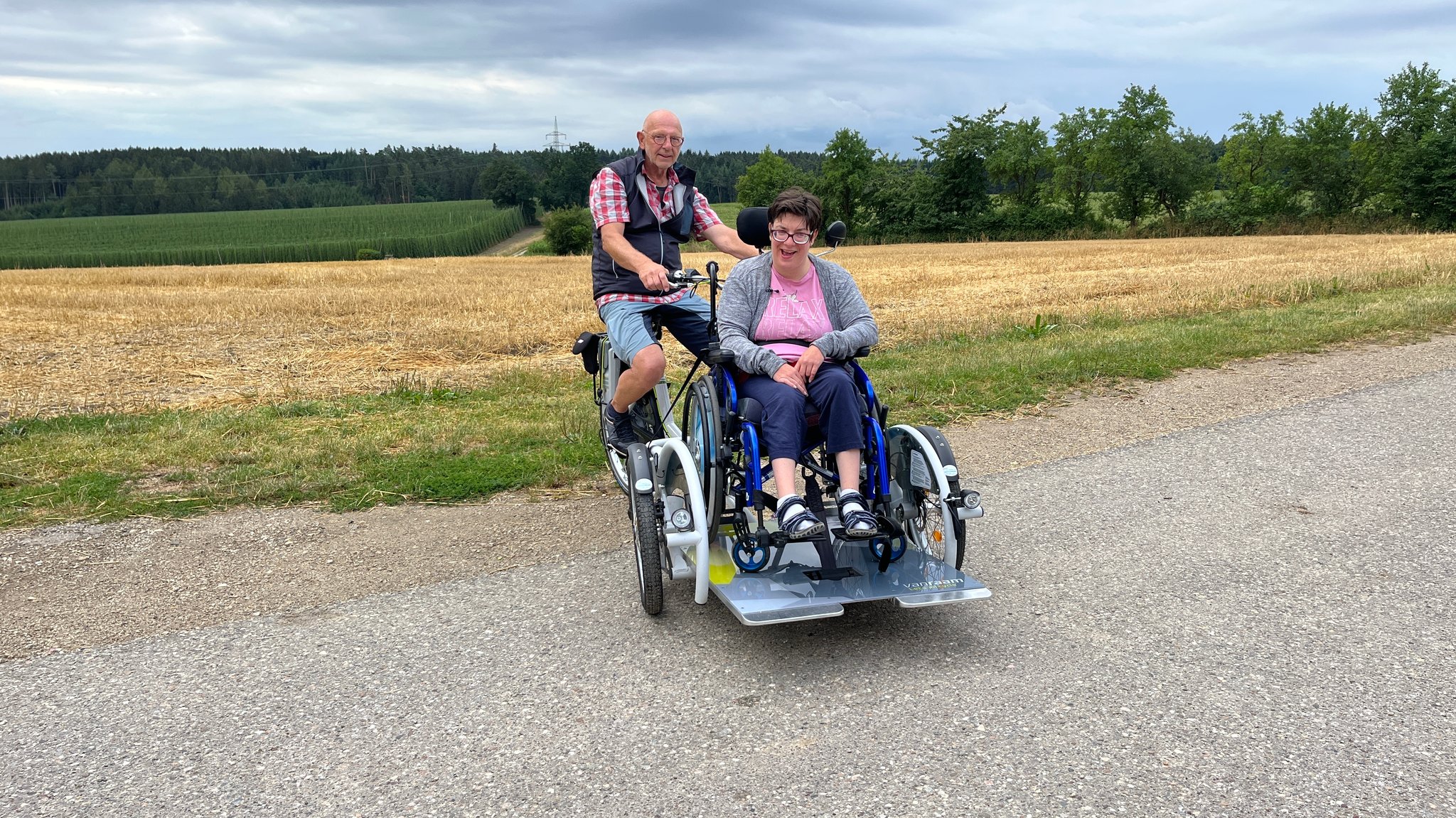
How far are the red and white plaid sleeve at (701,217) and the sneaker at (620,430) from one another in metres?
0.99

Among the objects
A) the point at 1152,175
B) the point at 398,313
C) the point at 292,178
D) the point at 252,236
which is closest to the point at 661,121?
the point at 398,313

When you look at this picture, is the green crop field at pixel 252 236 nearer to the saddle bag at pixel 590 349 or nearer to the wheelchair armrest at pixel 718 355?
the saddle bag at pixel 590 349

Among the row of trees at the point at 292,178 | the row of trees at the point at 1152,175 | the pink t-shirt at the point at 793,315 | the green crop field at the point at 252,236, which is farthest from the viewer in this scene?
the row of trees at the point at 292,178

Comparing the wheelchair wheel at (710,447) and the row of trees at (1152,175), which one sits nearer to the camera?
the wheelchair wheel at (710,447)

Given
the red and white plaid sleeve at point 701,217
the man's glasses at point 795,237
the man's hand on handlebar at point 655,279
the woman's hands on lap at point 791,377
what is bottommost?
the woman's hands on lap at point 791,377

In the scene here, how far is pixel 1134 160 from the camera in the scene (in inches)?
2327

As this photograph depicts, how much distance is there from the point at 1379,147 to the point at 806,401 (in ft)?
203

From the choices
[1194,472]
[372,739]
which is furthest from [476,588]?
[1194,472]

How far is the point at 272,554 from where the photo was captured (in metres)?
4.79

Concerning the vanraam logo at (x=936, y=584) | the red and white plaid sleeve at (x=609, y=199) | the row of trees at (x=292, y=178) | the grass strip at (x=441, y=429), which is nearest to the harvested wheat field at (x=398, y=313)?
the grass strip at (x=441, y=429)

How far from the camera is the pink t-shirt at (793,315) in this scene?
4.39 metres

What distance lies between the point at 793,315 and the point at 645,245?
43.3 inches

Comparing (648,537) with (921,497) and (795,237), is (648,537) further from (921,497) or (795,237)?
(795,237)

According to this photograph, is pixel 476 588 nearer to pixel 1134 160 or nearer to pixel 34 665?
pixel 34 665
